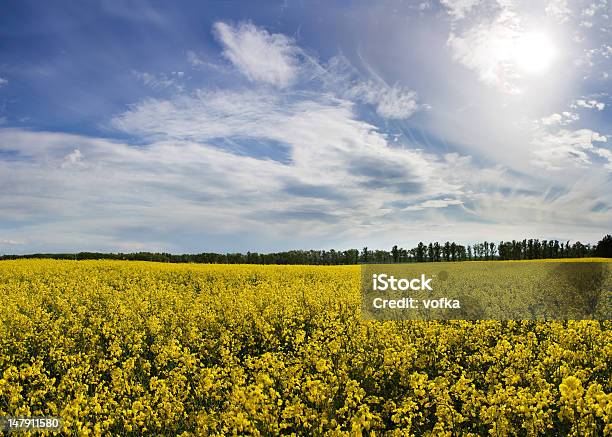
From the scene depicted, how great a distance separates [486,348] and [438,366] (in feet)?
4.95

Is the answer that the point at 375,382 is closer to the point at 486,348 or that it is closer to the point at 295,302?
the point at 486,348

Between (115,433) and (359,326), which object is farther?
(359,326)

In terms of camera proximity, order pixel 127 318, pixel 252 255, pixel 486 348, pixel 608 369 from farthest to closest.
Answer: pixel 252 255 < pixel 127 318 < pixel 486 348 < pixel 608 369

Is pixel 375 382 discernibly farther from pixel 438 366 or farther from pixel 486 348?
pixel 486 348

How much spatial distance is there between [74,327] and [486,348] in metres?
10.9

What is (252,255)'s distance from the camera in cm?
8056

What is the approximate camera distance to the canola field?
6.22m

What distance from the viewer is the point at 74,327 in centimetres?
1220

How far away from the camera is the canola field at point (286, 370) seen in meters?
6.22

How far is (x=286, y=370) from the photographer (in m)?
7.62

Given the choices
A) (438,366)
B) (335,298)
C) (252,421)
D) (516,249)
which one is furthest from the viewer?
(516,249)

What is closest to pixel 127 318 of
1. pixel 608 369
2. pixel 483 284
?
pixel 608 369

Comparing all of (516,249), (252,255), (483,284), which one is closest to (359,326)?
(483,284)

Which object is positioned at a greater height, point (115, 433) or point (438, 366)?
point (438, 366)
